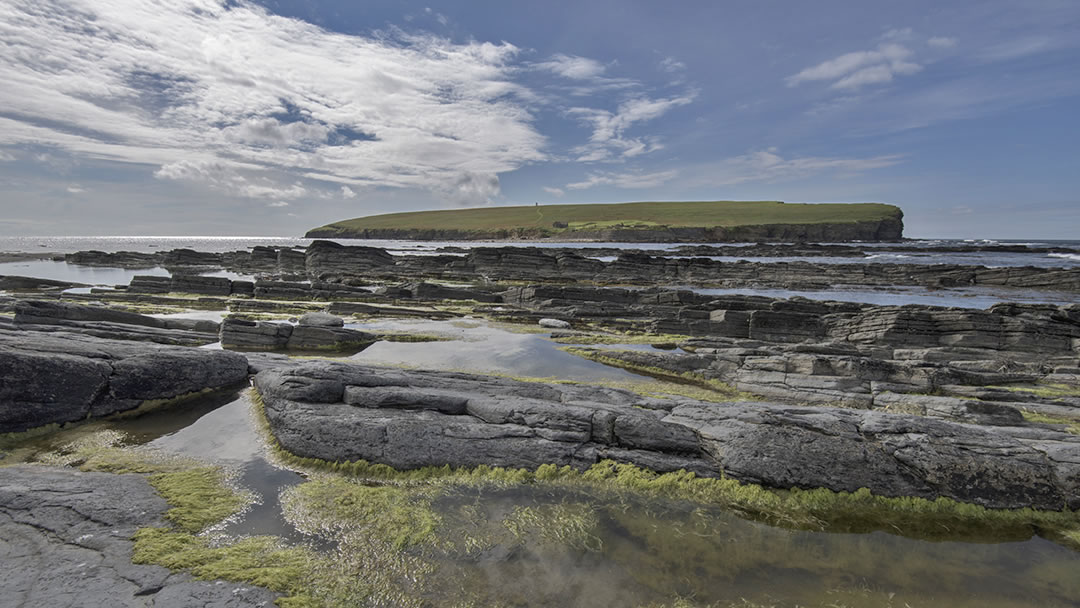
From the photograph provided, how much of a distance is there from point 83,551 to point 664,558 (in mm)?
9521

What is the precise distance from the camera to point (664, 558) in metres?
8.27

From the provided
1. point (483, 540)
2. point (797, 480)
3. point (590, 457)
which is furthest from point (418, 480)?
point (797, 480)

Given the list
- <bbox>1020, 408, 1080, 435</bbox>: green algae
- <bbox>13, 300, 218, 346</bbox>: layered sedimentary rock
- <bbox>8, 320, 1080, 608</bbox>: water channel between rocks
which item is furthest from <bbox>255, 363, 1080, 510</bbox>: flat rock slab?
<bbox>13, 300, 218, 346</bbox>: layered sedimentary rock

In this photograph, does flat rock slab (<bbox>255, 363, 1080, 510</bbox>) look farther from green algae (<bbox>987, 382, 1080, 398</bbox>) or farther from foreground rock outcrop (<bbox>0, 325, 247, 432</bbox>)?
green algae (<bbox>987, 382, 1080, 398</bbox>)

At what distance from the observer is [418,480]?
10844mm

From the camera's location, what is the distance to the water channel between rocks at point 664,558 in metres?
7.40

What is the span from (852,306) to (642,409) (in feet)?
107

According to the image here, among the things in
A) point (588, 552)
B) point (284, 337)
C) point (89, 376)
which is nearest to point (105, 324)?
point (284, 337)

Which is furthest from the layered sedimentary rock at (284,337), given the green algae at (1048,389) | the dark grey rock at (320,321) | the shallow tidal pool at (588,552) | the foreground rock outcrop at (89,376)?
the green algae at (1048,389)

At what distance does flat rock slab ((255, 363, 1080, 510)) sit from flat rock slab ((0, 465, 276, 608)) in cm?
365

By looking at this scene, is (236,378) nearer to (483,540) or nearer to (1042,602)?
(483,540)

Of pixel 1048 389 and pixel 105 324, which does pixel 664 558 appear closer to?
pixel 1048 389

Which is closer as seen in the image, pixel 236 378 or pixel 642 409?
pixel 642 409

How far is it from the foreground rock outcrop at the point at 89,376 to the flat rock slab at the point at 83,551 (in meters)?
3.56
